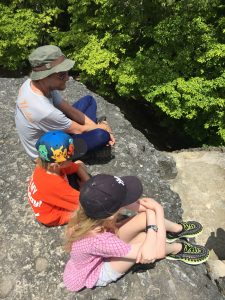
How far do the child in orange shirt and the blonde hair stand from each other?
585 millimetres

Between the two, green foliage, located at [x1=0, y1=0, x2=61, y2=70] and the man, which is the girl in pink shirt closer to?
the man

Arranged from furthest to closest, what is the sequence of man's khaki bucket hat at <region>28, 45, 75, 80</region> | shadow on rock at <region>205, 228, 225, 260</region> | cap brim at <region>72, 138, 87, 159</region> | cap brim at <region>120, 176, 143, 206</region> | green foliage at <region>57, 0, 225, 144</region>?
1. green foliage at <region>57, 0, 225, 144</region>
2. shadow on rock at <region>205, 228, 225, 260</region>
3. cap brim at <region>72, 138, 87, 159</region>
4. man's khaki bucket hat at <region>28, 45, 75, 80</region>
5. cap brim at <region>120, 176, 143, 206</region>

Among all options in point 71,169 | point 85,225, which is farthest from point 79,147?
point 85,225

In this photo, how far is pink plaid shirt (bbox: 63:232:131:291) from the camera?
3.21 metres

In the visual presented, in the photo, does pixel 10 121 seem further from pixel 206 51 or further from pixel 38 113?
pixel 206 51

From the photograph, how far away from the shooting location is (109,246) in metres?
3.23

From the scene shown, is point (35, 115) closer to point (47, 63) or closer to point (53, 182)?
point (47, 63)

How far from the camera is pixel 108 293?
376cm

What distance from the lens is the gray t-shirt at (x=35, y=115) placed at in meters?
4.22

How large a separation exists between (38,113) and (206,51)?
627 centimetres

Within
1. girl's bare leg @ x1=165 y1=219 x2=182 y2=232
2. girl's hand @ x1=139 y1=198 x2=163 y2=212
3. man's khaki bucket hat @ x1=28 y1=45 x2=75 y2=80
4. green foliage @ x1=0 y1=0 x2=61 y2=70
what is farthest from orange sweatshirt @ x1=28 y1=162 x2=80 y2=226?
green foliage @ x1=0 y1=0 x2=61 y2=70

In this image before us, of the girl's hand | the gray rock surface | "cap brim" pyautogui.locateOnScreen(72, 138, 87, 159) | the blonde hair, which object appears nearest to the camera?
the blonde hair

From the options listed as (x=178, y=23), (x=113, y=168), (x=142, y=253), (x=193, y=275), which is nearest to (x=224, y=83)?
(x=178, y=23)

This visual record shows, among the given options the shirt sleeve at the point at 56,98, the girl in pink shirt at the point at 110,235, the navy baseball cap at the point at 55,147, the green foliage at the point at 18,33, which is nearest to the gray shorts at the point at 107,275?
the girl in pink shirt at the point at 110,235
